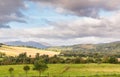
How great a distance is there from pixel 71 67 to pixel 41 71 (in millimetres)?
32627

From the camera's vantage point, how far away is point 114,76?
128 meters

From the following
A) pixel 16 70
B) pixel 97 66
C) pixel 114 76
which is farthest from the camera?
pixel 97 66

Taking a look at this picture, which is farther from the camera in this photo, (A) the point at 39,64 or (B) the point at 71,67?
(B) the point at 71,67

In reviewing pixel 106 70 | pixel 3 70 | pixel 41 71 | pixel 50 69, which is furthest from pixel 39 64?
pixel 106 70

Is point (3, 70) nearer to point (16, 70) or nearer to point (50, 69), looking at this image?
point (16, 70)

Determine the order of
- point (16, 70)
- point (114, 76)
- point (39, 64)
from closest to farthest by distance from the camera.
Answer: point (114, 76) < point (39, 64) < point (16, 70)

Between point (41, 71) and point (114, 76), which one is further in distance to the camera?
point (41, 71)

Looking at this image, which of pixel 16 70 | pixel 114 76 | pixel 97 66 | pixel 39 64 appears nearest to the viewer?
pixel 114 76

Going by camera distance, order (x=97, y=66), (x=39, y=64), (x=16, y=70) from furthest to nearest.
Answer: (x=97, y=66)
(x=16, y=70)
(x=39, y=64)

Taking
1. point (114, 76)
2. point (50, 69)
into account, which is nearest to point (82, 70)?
point (50, 69)

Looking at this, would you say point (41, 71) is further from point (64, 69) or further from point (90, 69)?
point (90, 69)

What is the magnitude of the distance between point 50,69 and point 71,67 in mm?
17385

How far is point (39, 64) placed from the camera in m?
150

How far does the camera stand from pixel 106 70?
569 ft
